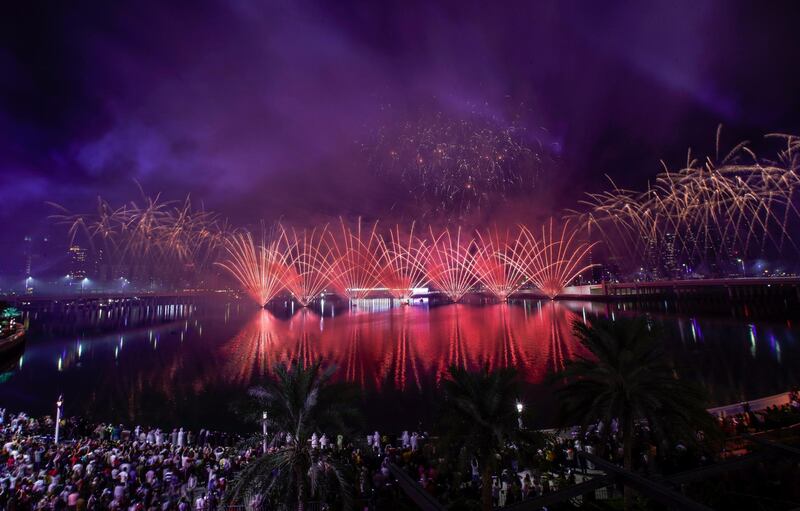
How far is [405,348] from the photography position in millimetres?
62375

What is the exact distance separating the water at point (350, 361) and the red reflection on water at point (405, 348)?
0.70 feet

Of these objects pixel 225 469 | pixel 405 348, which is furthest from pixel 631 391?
pixel 405 348

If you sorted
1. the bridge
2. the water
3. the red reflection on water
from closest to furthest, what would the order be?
the water, the red reflection on water, the bridge

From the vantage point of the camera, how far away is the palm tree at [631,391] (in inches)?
597

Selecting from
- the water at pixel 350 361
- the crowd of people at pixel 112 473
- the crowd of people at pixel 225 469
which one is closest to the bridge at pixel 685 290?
the water at pixel 350 361

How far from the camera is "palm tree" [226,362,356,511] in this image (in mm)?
13117

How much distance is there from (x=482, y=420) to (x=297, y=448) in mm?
6764

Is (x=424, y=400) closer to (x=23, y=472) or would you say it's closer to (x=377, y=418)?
(x=377, y=418)

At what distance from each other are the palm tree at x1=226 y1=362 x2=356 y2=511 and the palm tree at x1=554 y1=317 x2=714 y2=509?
383 inches

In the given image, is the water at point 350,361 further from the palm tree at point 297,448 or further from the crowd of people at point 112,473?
the crowd of people at point 112,473

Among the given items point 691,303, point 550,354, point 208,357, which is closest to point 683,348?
point 550,354

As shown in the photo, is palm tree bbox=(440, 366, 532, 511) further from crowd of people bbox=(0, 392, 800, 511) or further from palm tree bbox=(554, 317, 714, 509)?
palm tree bbox=(554, 317, 714, 509)

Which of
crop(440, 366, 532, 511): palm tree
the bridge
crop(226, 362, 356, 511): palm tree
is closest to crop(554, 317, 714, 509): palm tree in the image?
crop(440, 366, 532, 511): palm tree

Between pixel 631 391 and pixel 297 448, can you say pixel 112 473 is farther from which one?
pixel 631 391
